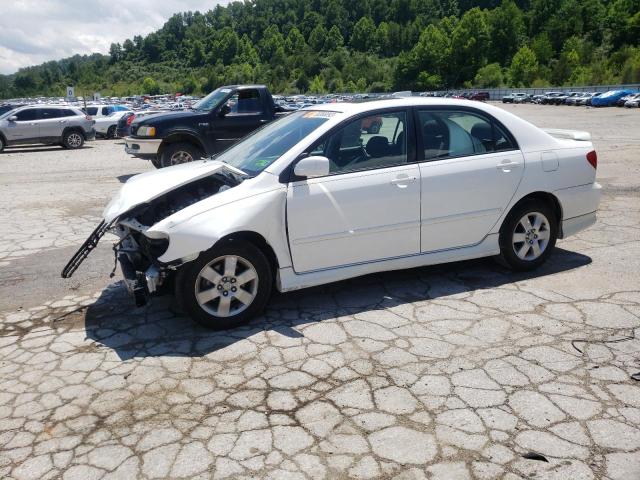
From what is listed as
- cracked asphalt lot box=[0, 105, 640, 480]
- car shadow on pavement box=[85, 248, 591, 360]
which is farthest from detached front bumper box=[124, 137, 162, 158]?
car shadow on pavement box=[85, 248, 591, 360]

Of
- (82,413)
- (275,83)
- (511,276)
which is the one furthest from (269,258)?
(275,83)

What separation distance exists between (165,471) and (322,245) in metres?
2.18

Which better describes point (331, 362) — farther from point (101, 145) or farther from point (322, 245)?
point (101, 145)

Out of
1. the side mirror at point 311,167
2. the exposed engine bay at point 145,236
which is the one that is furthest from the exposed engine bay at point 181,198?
the side mirror at point 311,167

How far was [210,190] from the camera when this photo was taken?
4.85 metres

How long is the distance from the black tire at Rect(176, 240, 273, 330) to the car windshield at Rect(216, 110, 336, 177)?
690 millimetres

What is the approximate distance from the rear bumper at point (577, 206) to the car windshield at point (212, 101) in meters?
7.72

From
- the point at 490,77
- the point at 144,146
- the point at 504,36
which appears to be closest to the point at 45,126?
the point at 144,146

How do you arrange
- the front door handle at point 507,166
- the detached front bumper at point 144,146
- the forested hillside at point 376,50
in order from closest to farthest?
the front door handle at point 507,166 < the detached front bumper at point 144,146 < the forested hillside at point 376,50

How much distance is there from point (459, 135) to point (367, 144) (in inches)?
34.7

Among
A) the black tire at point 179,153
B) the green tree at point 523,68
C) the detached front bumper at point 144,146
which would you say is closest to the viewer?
the detached front bumper at point 144,146

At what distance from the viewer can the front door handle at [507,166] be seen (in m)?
5.16

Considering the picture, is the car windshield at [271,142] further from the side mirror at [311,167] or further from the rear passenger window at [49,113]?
the rear passenger window at [49,113]

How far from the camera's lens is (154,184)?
4.70m
